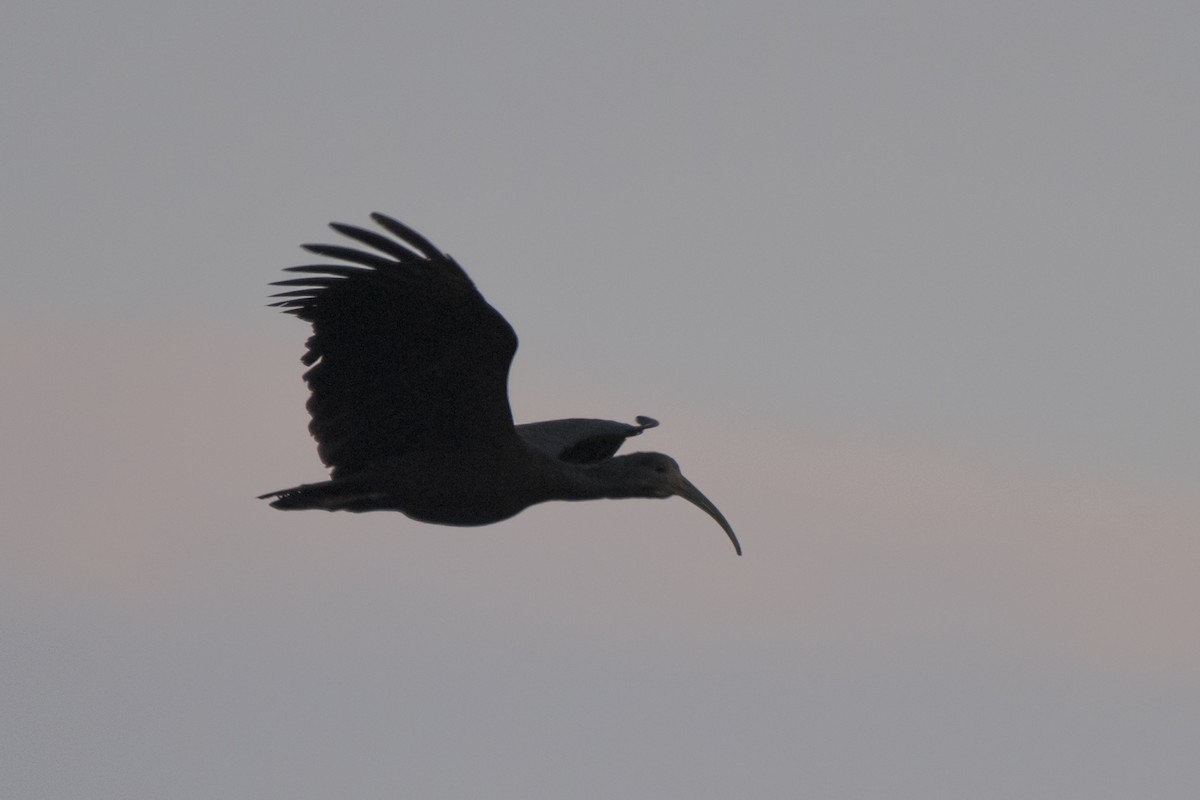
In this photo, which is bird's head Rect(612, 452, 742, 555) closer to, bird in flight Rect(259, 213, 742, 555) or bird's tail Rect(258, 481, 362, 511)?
bird in flight Rect(259, 213, 742, 555)

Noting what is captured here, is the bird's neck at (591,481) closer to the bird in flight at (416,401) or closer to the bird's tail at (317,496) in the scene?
the bird in flight at (416,401)

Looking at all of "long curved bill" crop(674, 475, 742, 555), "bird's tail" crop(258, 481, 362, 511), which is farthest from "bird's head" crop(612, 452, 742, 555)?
"bird's tail" crop(258, 481, 362, 511)

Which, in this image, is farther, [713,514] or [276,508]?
[713,514]

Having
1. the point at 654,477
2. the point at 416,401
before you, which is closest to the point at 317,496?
the point at 416,401

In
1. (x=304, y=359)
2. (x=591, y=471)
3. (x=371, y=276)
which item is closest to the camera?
(x=371, y=276)

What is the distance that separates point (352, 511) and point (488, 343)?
6.39 feet

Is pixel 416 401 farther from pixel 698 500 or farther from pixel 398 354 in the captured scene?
pixel 698 500

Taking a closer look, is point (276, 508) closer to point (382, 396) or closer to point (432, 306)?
point (382, 396)

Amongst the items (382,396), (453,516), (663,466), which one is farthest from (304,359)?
(663,466)

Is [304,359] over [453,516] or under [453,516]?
over

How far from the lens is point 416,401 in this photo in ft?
49.6

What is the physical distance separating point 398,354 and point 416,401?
45 cm

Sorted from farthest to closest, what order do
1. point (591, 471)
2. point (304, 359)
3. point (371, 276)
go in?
1. point (591, 471)
2. point (304, 359)
3. point (371, 276)

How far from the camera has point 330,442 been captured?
1548 centimetres
